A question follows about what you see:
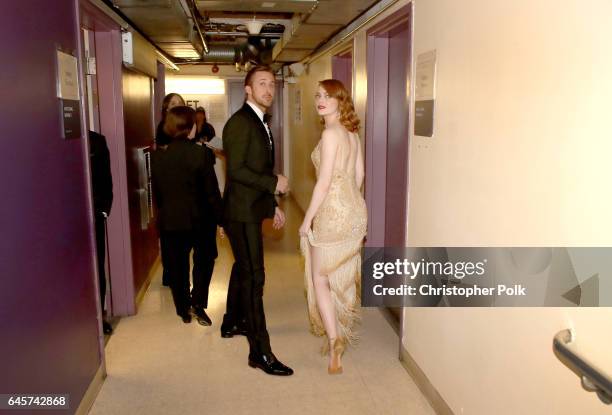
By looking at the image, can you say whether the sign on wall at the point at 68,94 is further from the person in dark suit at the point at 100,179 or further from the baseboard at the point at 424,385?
the baseboard at the point at 424,385

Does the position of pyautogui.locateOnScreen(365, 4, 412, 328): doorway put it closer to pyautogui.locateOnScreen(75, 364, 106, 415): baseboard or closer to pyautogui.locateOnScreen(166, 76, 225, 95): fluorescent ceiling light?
pyautogui.locateOnScreen(75, 364, 106, 415): baseboard

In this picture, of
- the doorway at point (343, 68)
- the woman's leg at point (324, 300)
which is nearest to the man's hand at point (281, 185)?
the woman's leg at point (324, 300)

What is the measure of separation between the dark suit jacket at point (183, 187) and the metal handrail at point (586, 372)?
248 cm

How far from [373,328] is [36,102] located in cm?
271

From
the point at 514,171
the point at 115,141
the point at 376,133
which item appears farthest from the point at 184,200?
the point at 514,171

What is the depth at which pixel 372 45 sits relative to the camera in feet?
13.6

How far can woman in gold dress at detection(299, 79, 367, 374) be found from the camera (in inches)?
119

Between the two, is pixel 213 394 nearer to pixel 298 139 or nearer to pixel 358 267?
pixel 358 267

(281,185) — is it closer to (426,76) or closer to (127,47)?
(426,76)

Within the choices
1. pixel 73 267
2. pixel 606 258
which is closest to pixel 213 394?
pixel 73 267

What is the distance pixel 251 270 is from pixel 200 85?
7530 mm

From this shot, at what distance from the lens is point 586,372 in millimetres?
1347

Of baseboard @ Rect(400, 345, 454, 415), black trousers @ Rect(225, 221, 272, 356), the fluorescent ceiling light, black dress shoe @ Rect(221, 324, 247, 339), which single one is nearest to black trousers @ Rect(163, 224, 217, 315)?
black dress shoe @ Rect(221, 324, 247, 339)

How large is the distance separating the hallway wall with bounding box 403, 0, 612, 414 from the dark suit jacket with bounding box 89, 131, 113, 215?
6.48 ft
